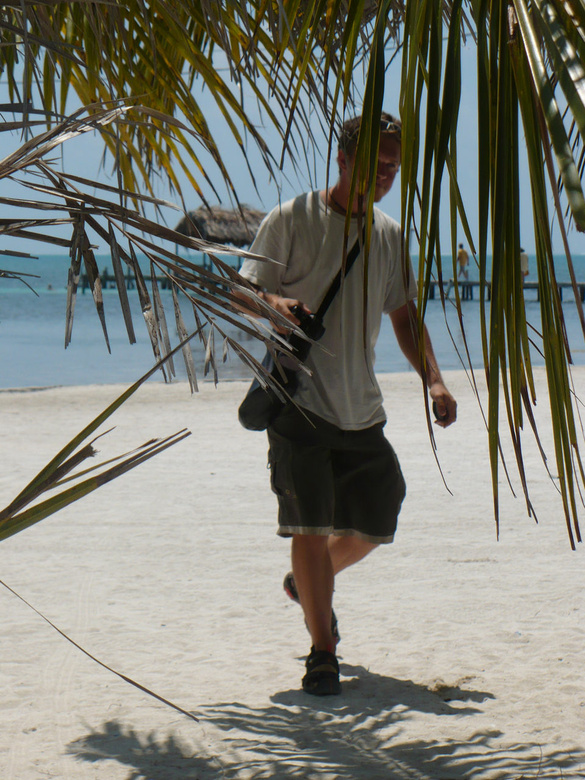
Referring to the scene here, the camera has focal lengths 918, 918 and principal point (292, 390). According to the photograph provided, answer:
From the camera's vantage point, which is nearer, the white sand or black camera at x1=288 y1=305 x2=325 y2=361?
the white sand

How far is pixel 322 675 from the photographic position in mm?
2863

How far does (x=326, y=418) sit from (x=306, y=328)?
1.05 ft

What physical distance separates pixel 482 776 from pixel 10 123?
1.88 meters

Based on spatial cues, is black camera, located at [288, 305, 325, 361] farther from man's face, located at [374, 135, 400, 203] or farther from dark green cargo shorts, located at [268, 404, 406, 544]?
man's face, located at [374, 135, 400, 203]

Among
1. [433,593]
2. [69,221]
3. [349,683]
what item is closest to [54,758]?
[349,683]

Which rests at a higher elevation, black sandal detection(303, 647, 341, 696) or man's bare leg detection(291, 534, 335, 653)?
man's bare leg detection(291, 534, 335, 653)

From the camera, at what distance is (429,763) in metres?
2.39

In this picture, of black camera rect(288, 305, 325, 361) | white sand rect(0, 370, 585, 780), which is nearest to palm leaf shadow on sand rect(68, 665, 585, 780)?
white sand rect(0, 370, 585, 780)

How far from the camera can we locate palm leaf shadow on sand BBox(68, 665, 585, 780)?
2.34m

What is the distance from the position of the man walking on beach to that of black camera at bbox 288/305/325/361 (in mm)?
65

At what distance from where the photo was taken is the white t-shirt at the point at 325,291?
2904 mm

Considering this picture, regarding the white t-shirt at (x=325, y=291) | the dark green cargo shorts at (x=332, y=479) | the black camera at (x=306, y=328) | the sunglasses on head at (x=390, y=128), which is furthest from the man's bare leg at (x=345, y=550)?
the sunglasses on head at (x=390, y=128)

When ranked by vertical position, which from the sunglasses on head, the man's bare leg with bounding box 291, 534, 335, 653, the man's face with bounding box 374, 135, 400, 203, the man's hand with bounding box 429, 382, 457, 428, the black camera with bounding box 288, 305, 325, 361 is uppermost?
the sunglasses on head

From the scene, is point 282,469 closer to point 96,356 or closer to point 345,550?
point 345,550
